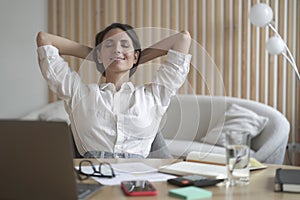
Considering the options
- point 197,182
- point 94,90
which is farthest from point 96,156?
point 197,182

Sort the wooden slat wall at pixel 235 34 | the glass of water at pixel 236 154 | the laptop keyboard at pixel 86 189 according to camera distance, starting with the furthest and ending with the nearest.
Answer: the wooden slat wall at pixel 235 34 → the glass of water at pixel 236 154 → the laptop keyboard at pixel 86 189

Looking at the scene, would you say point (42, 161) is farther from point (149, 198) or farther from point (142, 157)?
point (142, 157)

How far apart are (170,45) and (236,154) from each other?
678 mm

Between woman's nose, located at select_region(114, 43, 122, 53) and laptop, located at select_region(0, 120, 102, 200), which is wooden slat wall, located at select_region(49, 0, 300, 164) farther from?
laptop, located at select_region(0, 120, 102, 200)

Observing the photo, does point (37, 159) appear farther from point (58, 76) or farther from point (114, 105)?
point (58, 76)

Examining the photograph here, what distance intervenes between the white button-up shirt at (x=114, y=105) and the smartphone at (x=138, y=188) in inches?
14.3

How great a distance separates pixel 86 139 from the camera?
1872 millimetres

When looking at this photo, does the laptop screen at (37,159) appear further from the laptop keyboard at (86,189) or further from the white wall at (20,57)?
the white wall at (20,57)

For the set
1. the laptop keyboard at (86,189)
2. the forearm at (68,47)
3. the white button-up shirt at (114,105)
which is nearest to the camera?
the laptop keyboard at (86,189)

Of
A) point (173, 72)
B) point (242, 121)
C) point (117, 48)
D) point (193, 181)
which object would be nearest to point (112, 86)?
point (117, 48)

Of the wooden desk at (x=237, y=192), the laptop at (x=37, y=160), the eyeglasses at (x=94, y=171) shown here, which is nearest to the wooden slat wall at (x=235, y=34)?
the eyeglasses at (x=94, y=171)

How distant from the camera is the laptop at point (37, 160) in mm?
1193

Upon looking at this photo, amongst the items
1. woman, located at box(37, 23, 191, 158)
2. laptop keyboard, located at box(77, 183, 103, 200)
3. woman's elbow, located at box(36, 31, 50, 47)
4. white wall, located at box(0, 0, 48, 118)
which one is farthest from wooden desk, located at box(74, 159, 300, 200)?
white wall, located at box(0, 0, 48, 118)

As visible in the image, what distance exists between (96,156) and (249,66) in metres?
2.98
